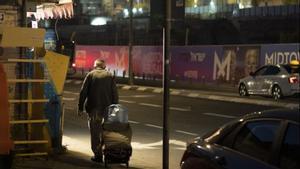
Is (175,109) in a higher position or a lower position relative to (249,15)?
lower

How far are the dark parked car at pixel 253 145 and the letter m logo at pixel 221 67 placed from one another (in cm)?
2547

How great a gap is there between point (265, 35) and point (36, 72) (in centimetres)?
5777

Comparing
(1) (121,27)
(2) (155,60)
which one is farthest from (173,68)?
(1) (121,27)

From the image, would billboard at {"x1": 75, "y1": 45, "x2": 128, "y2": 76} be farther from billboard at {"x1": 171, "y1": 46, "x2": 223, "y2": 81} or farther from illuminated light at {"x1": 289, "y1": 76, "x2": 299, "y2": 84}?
illuminated light at {"x1": 289, "y1": 76, "x2": 299, "y2": 84}

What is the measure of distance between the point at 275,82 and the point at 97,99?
15.2 meters

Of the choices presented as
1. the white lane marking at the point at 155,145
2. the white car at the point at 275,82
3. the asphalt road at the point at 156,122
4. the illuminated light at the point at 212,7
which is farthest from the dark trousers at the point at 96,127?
the illuminated light at the point at 212,7

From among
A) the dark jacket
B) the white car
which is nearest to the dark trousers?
the dark jacket

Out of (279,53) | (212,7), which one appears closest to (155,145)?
(279,53)

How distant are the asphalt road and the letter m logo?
5.07 metres

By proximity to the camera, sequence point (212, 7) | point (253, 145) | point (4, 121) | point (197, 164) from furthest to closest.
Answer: point (212, 7) < point (4, 121) < point (197, 164) < point (253, 145)

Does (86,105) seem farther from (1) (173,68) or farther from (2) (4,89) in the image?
(1) (173,68)

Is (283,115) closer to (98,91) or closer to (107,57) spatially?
(98,91)

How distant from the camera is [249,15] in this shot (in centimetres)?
7569

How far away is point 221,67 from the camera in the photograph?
3231 centimetres
